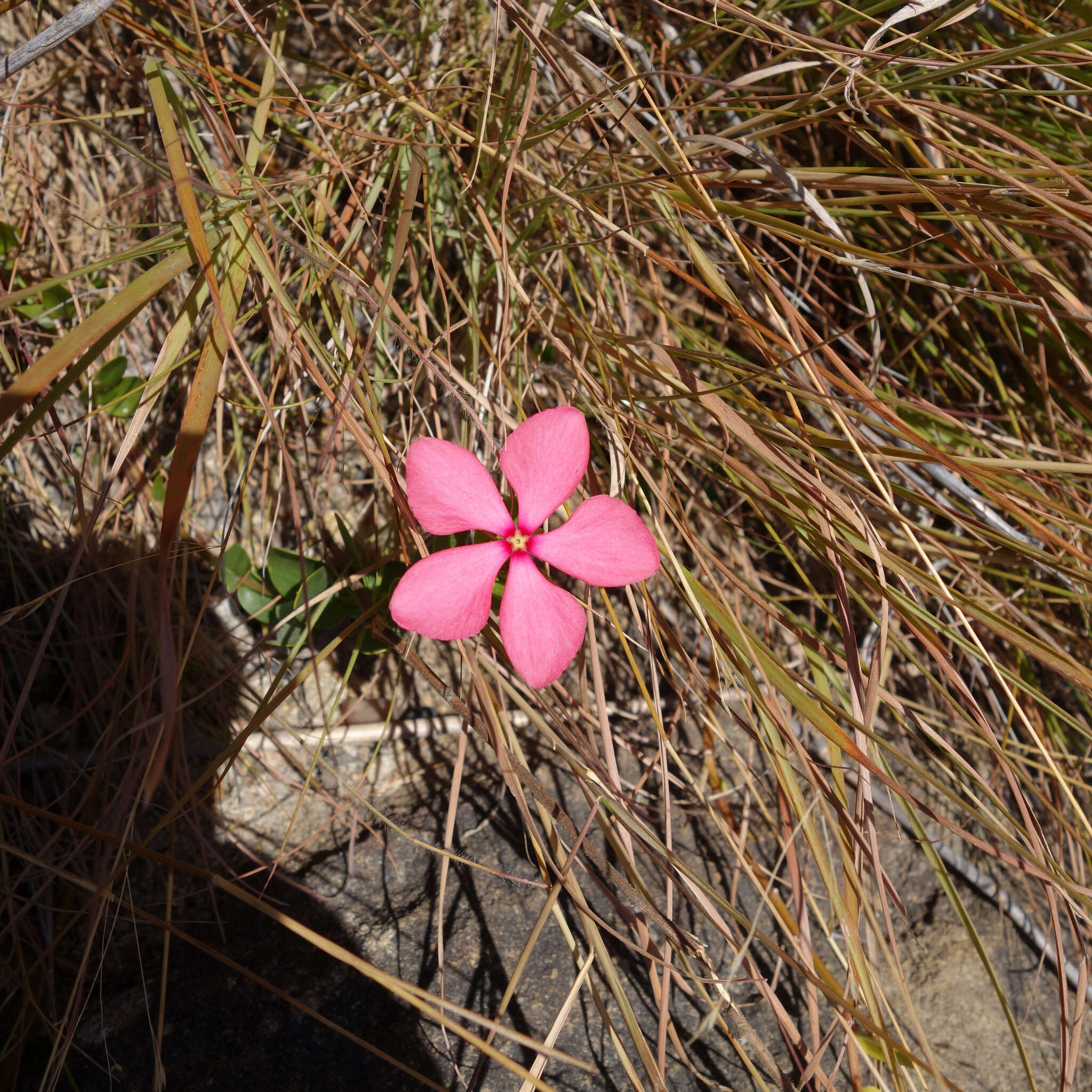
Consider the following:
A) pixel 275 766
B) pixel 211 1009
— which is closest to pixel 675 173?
pixel 275 766

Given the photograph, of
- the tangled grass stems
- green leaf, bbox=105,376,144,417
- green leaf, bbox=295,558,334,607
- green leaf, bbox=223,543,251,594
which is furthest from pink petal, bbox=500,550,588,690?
green leaf, bbox=105,376,144,417

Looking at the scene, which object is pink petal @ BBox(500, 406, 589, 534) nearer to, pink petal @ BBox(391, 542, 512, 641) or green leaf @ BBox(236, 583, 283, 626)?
pink petal @ BBox(391, 542, 512, 641)

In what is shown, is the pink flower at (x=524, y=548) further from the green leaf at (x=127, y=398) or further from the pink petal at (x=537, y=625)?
the green leaf at (x=127, y=398)

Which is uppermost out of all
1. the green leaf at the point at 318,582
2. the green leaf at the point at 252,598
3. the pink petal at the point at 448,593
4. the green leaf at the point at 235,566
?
the pink petal at the point at 448,593

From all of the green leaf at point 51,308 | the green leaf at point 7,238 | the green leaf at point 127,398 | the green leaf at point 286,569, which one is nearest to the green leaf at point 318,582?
the green leaf at point 286,569

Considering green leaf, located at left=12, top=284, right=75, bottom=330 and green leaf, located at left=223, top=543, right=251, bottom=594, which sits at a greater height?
green leaf, located at left=12, top=284, right=75, bottom=330

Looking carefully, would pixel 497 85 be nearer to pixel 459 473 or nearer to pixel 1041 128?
pixel 459 473

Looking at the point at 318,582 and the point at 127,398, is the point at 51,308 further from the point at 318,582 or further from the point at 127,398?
the point at 318,582
